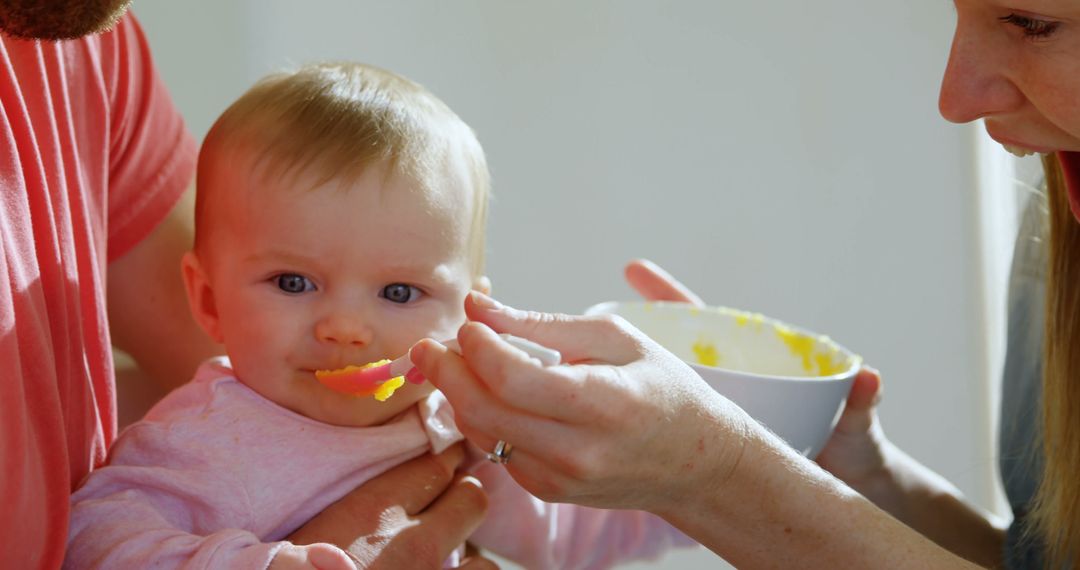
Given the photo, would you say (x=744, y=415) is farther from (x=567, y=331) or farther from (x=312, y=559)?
(x=312, y=559)

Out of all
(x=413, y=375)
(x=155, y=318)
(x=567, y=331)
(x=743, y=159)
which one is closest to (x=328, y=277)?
(x=413, y=375)

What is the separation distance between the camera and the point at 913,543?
0.95 metres

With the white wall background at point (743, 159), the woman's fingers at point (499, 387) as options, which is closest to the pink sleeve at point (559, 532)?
the woman's fingers at point (499, 387)

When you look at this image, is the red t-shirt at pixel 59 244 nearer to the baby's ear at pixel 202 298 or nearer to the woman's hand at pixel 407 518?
the baby's ear at pixel 202 298

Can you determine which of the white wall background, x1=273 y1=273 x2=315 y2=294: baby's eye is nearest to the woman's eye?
x1=273 y1=273 x2=315 y2=294: baby's eye

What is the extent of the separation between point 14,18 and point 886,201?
5.23 feet

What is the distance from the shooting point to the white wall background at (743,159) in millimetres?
2014

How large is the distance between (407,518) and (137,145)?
0.48 m

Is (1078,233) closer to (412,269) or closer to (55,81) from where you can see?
(412,269)

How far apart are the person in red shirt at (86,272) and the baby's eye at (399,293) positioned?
0.16 m

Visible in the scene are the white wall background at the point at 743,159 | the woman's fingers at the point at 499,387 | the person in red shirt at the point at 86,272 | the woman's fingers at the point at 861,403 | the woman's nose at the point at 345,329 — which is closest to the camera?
the woman's fingers at the point at 499,387

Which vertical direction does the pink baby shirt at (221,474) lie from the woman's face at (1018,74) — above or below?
below

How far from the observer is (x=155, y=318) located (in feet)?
4.20

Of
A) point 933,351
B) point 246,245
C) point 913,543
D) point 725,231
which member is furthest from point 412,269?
point 933,351
